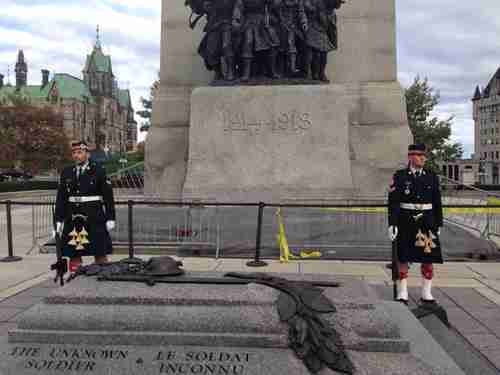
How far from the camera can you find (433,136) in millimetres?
27031

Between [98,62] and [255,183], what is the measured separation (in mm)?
131380

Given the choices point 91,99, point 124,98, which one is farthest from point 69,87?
point 124,98

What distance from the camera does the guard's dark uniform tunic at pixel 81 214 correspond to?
5.71 m

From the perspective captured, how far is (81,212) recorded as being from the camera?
5750 mm

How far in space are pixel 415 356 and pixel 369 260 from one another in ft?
17.9

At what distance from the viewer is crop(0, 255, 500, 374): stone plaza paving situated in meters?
4.10

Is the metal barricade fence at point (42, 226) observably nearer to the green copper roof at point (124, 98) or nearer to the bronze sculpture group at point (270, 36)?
the bronze sculpture group at point (270, 36)

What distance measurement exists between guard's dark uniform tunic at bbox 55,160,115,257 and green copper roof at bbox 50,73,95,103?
383 feet

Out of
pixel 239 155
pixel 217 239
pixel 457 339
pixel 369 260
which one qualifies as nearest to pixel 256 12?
pixel 239 155

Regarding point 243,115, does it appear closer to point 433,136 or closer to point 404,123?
point 404,123

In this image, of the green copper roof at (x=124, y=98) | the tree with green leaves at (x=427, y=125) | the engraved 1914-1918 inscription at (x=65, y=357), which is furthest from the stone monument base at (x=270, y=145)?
the green copper roof at (x=124, y=98)

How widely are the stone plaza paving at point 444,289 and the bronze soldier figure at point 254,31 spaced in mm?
5297

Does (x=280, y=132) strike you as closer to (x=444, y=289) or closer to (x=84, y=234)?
(x=444, y=289)

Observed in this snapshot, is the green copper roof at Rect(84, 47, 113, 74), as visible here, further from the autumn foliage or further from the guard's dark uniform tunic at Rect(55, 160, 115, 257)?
the guard's dark uniform tunic at Rect(55, 160, 115, 257)
